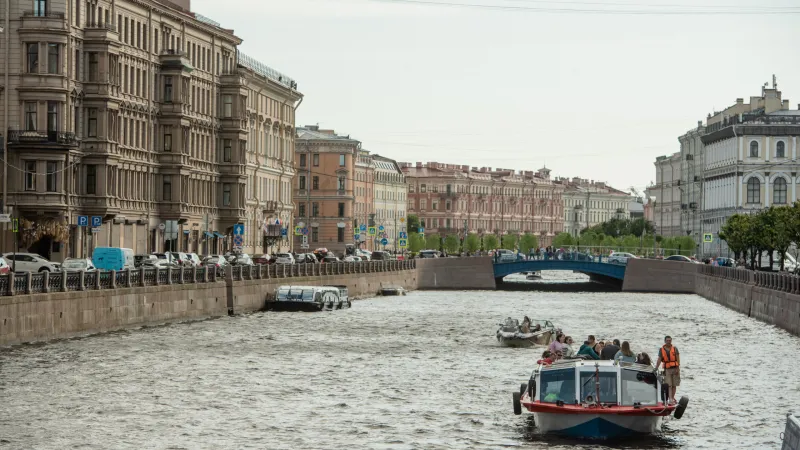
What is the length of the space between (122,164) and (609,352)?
2060 inches

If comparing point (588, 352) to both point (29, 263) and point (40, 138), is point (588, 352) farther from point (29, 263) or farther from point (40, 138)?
point (40, 138)

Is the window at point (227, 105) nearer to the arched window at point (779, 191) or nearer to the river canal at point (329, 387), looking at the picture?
the river canal at point (329, 387)

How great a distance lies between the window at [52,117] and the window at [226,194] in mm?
28516

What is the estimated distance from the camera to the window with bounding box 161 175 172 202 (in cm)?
9588

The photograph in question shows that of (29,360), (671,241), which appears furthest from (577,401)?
(671,241)

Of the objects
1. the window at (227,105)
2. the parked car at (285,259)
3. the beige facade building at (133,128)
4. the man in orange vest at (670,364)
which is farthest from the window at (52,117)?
the man in orange vest at (670,364)

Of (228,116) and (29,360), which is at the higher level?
(228,116)

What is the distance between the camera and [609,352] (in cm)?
3906

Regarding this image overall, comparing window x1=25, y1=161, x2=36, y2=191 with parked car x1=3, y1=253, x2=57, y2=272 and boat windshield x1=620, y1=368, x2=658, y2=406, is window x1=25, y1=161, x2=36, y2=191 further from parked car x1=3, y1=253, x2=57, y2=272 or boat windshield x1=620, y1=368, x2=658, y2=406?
boat windshield x1=620, y1=368, x2=658, y2=406

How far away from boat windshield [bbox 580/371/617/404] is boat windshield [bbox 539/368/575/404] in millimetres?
231

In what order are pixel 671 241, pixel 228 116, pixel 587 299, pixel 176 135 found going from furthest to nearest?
pixel 671 241, pixel 587 299, pixel 228 116, pixel 176 135

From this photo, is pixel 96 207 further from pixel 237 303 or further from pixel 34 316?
pixel 34 316

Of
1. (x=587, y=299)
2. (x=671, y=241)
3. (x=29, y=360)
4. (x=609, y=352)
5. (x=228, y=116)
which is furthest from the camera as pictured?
(x=671, y=241)

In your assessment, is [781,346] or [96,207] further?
[96,207]
